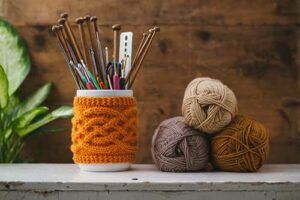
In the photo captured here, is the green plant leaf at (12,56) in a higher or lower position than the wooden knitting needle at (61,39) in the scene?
lower

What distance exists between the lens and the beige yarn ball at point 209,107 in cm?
84

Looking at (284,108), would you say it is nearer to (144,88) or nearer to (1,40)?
(144,88)

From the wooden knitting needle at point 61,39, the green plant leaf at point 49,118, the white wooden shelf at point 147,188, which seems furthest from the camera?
the green plant leaf at point 49,118

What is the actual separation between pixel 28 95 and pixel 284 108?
0.60 metres

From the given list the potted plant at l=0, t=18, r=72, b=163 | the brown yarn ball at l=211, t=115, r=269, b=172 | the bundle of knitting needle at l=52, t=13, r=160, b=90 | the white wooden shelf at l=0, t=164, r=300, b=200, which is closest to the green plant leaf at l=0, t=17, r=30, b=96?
the potted plant at l=0, t=18, r=72, b=163

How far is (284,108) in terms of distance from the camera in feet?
3.63

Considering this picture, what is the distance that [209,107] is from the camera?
0.85 meters

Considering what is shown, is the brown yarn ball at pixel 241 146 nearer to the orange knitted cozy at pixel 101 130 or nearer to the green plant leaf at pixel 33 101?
the orange knitted cozy at pixel 101 130

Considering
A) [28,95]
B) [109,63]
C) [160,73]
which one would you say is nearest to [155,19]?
[160,73]

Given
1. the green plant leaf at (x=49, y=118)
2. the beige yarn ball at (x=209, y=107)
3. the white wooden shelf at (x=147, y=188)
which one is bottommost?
the white wooden shelf at (x=147, y=188)

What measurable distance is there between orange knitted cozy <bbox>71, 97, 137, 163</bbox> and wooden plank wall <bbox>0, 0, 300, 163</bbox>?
241mm

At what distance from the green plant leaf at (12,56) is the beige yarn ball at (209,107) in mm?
414

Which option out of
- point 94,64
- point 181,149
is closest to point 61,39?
point 94,64

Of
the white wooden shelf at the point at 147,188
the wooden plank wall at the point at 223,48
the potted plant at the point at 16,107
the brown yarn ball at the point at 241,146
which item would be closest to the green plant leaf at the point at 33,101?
the potted plant at the point at 16,107
